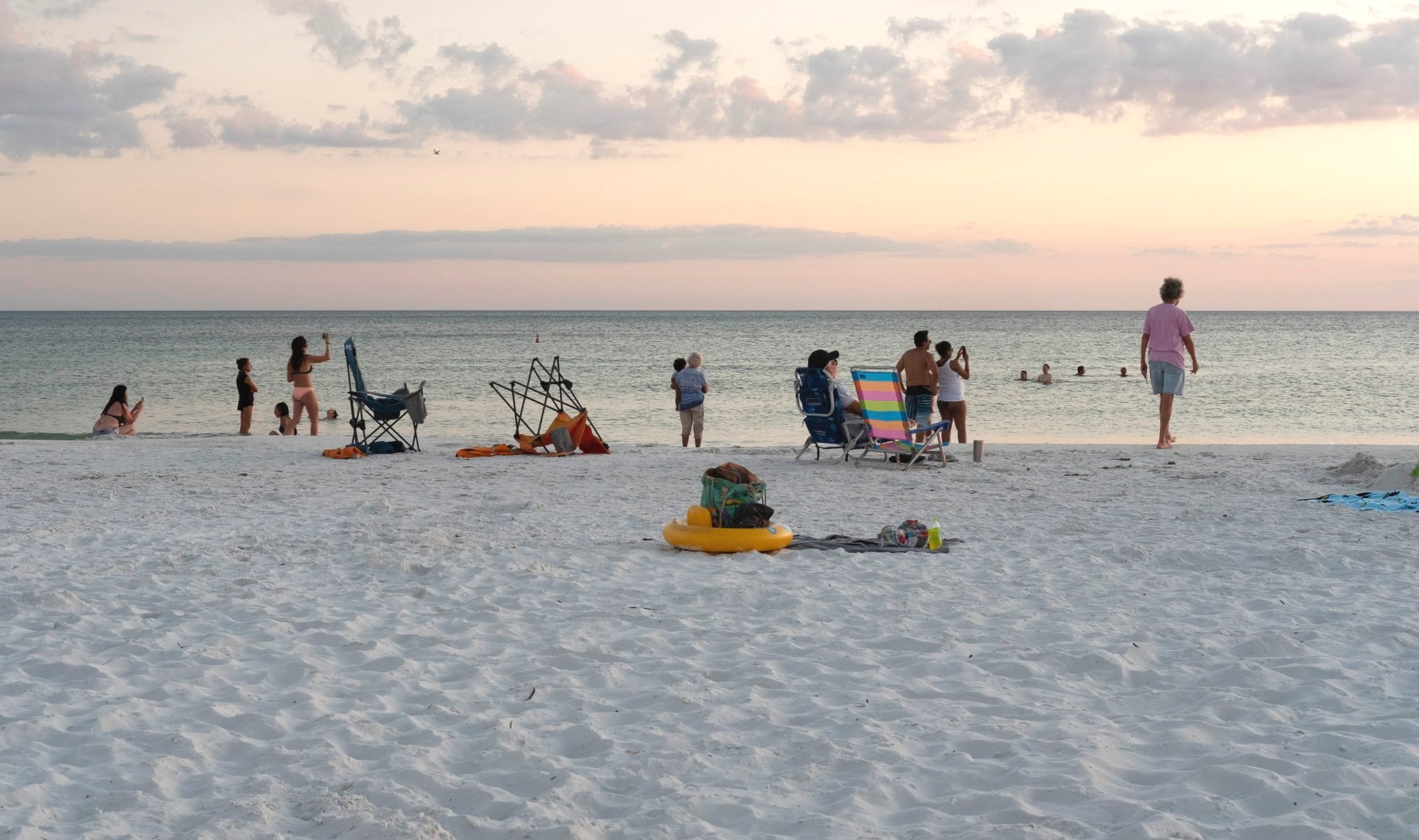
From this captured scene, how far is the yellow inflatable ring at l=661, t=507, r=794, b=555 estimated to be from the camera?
231 inches

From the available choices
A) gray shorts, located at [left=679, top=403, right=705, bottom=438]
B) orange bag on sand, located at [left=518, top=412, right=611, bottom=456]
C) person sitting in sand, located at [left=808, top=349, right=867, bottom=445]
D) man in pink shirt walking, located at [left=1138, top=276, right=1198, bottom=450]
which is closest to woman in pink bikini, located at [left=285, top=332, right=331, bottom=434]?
orange bag on sand, located at [left=518, top=412, right=611, bottom=456]

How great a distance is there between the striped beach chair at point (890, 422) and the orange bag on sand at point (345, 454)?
183 inches

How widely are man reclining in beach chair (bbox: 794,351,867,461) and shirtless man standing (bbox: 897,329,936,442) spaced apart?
57 centimetres

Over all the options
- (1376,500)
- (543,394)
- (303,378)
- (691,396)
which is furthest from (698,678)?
(543,394)

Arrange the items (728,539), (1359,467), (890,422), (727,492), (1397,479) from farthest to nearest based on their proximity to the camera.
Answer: (890,422) < (1359,467) < (1397,479) < (727,492) < (728,539)

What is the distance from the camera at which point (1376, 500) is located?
7348 mm

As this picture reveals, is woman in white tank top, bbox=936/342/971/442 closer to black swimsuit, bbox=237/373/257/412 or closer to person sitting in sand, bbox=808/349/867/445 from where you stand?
person sitting in sand, bbox=808/349/867/445

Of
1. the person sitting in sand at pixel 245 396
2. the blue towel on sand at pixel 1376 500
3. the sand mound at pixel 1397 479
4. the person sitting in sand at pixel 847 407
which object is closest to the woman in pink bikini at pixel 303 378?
the person sitting in sand at pixel 245 396

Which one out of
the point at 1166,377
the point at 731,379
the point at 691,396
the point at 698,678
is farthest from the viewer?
the point at 731,379

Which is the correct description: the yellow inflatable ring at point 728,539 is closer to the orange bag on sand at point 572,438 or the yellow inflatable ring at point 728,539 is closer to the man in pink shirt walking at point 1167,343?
the orange bag on sand at point 572,438

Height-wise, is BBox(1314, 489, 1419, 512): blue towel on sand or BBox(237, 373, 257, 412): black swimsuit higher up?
BBox(237, 373, 257, 412): black swimsuit

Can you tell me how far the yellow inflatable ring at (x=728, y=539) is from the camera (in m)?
5.86

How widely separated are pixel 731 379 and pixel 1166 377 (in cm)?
2230

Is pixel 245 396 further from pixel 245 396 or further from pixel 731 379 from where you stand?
pixel 731 379
